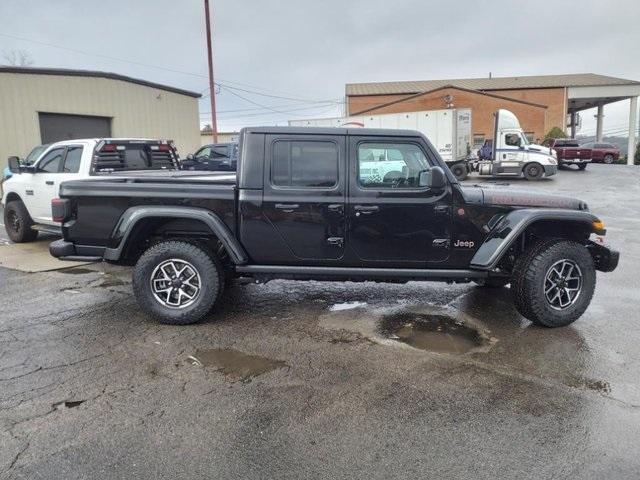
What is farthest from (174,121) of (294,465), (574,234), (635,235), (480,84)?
(480,84)

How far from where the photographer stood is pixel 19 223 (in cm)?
918

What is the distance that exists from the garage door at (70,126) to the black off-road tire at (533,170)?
719 inches

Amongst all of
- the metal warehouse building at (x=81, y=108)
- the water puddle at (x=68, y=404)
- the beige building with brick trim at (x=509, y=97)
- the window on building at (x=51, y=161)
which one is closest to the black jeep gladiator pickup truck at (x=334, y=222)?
the water puddle at (x=68, y=404)

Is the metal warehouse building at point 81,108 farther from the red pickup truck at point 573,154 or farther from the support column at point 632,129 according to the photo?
the support column at point 632,129

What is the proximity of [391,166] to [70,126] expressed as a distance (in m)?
17.4

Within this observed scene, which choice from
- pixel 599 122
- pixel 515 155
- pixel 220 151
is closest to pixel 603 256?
pixel 220 151

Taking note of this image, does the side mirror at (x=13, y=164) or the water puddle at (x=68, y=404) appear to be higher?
the side mirror at (x=13, y=164)

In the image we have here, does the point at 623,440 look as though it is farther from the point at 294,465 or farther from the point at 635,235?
the point at 635,235

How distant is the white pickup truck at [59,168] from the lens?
8.23 m

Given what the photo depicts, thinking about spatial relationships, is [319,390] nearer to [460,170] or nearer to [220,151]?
[220,151]

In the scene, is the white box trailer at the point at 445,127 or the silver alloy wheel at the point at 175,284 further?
the white box trailer at the point at 445,127

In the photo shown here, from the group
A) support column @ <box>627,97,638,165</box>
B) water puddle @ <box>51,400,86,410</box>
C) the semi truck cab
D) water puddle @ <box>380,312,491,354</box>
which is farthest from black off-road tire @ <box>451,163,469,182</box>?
support column @ <box>627,97,638,165</box>

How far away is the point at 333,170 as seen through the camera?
4859 millimetres

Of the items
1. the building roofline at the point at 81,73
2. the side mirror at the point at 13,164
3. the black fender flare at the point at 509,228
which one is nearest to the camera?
the black fender flare at the point at 509,228
